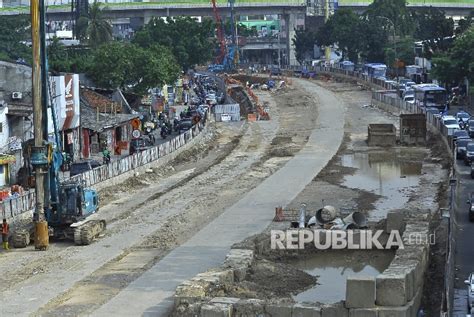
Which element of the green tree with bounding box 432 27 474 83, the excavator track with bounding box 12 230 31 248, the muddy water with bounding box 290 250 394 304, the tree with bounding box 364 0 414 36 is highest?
the tree with bounding box 364 0 414 36

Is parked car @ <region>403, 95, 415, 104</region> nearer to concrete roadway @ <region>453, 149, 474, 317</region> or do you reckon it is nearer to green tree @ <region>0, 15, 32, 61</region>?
concrete roadway @ <region>453, 149, 474, 317</region>

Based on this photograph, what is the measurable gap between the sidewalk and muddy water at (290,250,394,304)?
3394 mm

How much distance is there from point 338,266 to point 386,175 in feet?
89.2

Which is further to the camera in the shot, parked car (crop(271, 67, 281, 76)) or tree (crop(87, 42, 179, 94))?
parked car (crop(271, 67, 281, 76))

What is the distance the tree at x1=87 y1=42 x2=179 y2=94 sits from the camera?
331ft

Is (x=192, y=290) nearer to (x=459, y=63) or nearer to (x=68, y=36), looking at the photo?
(x=459, y=63)

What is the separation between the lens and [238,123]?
106 meters

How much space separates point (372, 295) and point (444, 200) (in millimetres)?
25372

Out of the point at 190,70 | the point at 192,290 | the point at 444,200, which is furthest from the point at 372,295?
the point at 190,70

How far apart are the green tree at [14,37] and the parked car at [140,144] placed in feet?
171

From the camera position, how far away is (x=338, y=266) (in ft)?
148

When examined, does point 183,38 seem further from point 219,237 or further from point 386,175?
point 219,237

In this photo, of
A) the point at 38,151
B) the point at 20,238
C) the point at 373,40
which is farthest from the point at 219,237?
the point at 373,40

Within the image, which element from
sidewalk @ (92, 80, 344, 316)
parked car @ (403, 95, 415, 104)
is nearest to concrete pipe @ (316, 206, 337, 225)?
sidewalk @ (92, 80, 344, 316)
